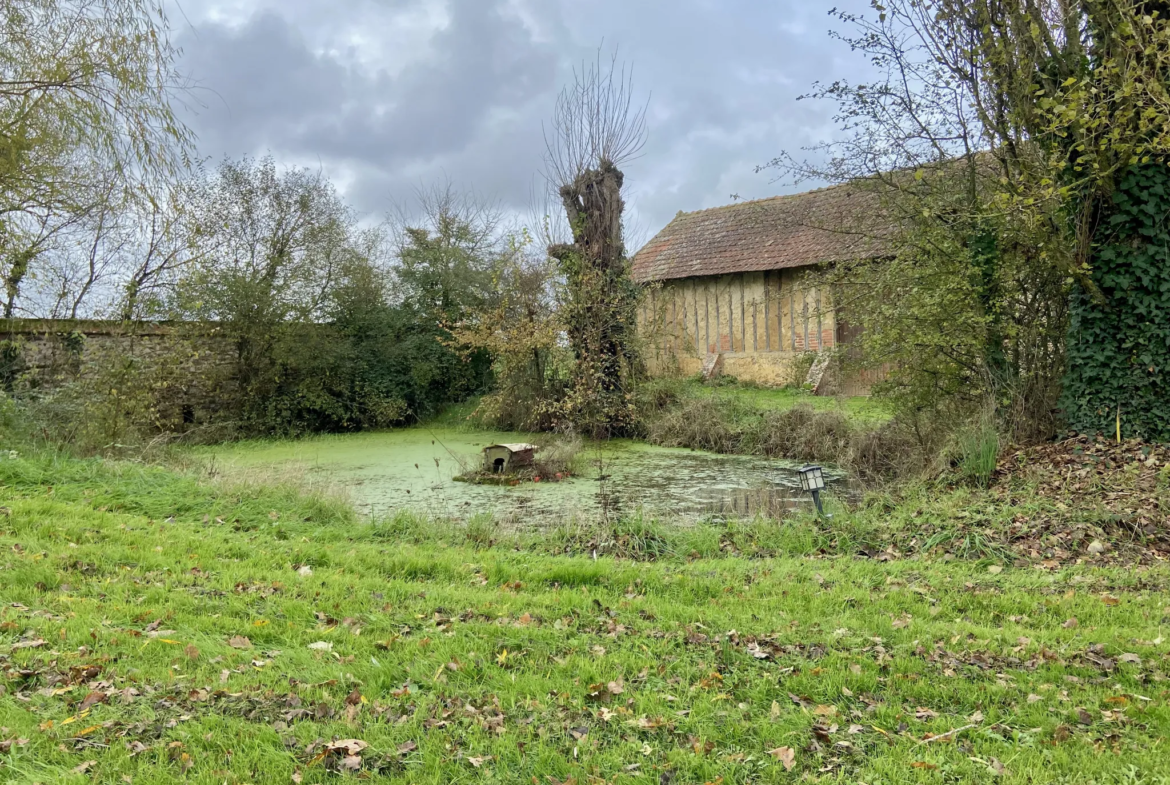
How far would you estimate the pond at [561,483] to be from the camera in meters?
7.63

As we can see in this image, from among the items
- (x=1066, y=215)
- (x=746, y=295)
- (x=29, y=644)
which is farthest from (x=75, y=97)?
(x=746, y=295)

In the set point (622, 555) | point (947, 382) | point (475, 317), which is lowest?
point (622, 555)

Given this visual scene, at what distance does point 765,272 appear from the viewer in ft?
56.4

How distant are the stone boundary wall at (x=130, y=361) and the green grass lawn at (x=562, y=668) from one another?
5560 mm

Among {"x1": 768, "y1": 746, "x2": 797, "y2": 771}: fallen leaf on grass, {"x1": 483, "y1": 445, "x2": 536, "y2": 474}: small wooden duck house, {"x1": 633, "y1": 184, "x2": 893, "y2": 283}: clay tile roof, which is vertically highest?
{"x1": 633, "y1": 184, "x2": 893, "y2": 283}: clay tile roof

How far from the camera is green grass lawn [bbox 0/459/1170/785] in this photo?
259 centimetres

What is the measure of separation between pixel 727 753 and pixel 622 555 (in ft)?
10.6

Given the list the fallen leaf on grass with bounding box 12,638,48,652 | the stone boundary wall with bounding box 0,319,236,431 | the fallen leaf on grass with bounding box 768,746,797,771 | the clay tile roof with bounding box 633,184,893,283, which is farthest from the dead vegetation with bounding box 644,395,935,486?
the stone boundary wall with bounding box 0,319,236,431

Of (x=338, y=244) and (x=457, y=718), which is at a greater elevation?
(x=338, y=244)

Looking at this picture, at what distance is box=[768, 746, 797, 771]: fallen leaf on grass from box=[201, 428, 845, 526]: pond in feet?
14.6

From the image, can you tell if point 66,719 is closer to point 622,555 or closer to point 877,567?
point 622,555

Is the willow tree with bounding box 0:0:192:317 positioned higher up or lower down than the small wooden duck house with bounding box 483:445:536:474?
higher up

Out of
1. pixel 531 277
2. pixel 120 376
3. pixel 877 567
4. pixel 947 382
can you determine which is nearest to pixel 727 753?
pixel 877 567

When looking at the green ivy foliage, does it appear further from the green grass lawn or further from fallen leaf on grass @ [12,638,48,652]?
fallen leaf on grass @ [12,638,48,652]
